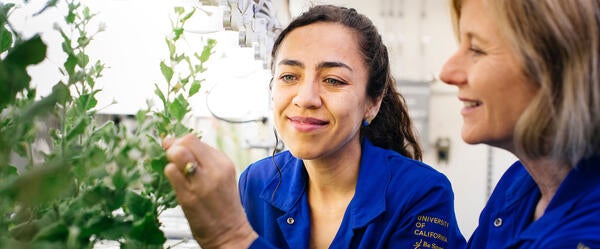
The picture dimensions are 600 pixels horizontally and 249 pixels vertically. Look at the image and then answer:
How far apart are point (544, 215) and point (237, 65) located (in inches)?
44.5

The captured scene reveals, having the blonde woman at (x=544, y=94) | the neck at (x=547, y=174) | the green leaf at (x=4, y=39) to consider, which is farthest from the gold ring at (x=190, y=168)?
the neck at (x=547, y=174)

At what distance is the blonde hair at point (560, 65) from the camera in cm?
80

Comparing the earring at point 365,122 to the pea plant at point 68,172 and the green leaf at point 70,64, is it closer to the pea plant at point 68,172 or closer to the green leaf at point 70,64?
the pea plant at point 68,172

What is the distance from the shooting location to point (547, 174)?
3.14ft

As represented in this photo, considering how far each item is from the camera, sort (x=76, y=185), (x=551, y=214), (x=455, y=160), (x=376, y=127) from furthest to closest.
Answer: (x=455, y=160), (x=376, y=127), (x=551, y=214), (x=76, y=185)

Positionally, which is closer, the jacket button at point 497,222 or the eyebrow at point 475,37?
the eyebrow at point 475,37

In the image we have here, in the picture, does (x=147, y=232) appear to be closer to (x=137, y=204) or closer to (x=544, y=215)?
(x=137, y=204)

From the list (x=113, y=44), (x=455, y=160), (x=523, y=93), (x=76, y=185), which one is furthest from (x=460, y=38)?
(x=455, y=160)

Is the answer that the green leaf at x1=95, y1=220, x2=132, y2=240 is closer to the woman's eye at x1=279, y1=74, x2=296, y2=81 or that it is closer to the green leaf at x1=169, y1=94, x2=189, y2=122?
the green leaf at x1=169, y1=94, x2=189, y2=122

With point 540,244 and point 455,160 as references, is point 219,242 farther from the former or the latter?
point 455,160

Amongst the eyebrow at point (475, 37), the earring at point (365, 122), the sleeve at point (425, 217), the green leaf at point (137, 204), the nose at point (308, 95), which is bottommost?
the sleeve at point (425, 217)

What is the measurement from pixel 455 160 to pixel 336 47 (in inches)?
124

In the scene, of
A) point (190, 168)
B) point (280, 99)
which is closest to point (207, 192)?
point (190, 168)

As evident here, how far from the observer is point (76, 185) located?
64 cm
